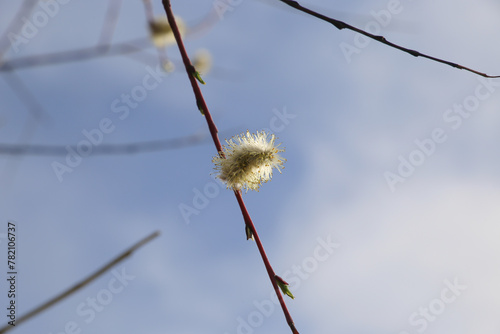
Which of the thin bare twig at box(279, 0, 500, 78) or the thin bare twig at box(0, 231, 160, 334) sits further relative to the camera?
the thin bare twig at box(279, 0, 500, 78)

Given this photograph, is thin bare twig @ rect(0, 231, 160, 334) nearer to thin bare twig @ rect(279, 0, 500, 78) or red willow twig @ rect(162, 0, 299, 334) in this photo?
thin bare twig @ rect(279, 0, 500, 78)

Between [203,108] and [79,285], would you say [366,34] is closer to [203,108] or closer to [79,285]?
[203,108]

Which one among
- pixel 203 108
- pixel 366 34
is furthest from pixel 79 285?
pixel 203 108

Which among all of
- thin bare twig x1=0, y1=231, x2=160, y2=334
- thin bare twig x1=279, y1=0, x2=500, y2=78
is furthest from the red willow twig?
thin bare twig x1=0, y1=231, x2=160, y2=334

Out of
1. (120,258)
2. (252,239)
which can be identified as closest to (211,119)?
(252,239)

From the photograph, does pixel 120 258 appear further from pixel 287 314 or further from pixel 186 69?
pixel 186 69

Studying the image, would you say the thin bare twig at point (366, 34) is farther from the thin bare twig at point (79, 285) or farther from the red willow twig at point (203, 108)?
the thin bare twig at point (79, 285)

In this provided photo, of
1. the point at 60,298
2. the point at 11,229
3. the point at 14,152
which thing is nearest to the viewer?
the point at 60,298

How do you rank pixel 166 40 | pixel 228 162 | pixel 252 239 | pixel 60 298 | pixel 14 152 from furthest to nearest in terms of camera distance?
pixel 166 40 → pixel 228 162 → pixel 252 239 → pixel 14 152 → pixel 60 298

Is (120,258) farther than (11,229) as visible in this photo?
No

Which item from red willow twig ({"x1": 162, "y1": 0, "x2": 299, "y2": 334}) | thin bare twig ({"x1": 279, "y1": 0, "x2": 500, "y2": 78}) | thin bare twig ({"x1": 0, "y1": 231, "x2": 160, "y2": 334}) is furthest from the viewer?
red willow twig ({"x1": 162, "y1": 0, "x2": 299, "y2": 334})

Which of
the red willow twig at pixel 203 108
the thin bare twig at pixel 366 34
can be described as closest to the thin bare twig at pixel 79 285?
the thin bare twig at pixel 366 34
